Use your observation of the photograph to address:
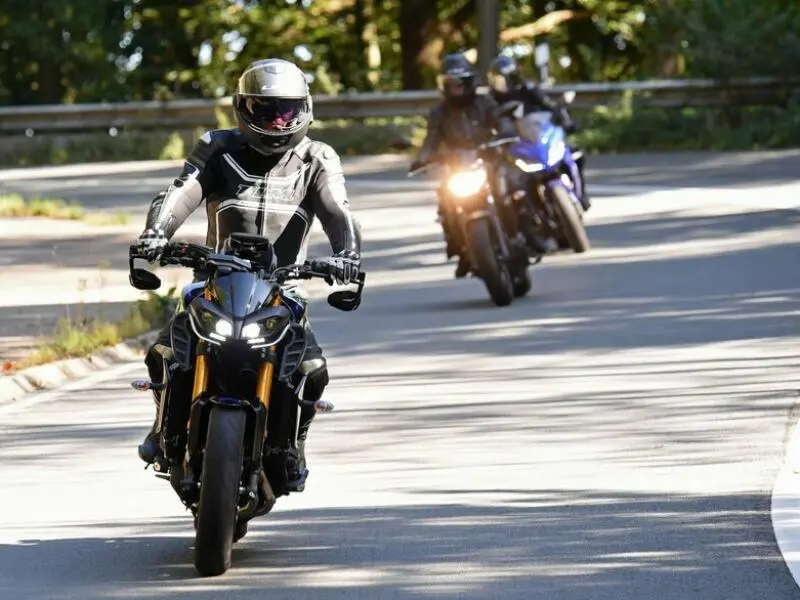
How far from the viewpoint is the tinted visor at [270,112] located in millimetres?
8719

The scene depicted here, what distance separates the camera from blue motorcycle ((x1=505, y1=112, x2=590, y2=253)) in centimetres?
1966

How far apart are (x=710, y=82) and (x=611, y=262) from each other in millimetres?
12954

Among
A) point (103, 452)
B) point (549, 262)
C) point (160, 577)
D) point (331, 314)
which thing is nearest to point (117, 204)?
point (549, 262)

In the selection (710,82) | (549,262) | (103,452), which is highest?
(103,452)

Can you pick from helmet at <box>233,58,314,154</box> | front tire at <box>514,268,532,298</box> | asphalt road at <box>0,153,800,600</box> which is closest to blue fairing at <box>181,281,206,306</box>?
helmet at <box>233,58,314,154</box>

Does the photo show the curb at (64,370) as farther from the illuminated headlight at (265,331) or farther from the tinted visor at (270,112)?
the illuminated headlight at (265,331)

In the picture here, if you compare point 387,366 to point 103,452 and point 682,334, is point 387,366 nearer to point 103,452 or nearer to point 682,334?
point 682,334

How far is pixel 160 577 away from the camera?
8.17 m

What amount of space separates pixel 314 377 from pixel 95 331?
25.8ft

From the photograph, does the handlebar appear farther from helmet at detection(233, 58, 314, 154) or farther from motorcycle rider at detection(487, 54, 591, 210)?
motorcycle rider at detection(487, 54, 591, 210)

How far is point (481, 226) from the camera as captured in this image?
58.0ft

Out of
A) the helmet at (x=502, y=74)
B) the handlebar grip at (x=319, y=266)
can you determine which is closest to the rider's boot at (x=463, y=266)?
the helmet at (x=502, y=74)

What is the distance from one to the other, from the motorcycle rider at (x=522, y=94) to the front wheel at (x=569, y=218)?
16.8 inches

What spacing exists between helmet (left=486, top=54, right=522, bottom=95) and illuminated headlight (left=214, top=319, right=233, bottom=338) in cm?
1305
